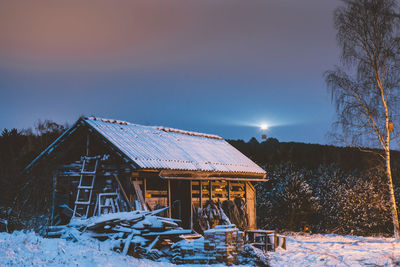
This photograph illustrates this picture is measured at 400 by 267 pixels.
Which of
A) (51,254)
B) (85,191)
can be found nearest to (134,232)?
(51,254)

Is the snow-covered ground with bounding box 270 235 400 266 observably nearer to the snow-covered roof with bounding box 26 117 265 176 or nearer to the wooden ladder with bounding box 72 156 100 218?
the snow-covered roof with bounding box 26 117 265 176

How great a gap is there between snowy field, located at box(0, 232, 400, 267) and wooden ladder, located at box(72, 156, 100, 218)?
142 inches

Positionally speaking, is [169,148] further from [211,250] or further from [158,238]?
[211,250]

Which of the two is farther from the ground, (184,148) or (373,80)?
(373,80)

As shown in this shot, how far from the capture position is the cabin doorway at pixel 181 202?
19.8 meters

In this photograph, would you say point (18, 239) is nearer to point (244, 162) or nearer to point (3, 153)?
point (3, 153)

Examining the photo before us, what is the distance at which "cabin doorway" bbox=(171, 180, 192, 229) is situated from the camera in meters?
19.8

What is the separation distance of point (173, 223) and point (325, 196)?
14.5 meters

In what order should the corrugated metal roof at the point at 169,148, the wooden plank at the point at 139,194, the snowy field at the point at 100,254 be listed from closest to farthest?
the snowy field at the point at 100,254
the wooden plank at the point at 139,194
the corrugated metal roof at the point at 169,148

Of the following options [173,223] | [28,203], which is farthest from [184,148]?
[28,203]

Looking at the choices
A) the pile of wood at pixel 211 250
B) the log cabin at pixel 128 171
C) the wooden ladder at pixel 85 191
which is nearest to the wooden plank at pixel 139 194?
the log cabin at pixel 128 171

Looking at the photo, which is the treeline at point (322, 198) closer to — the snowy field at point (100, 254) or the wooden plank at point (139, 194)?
the snowy field at point (100, 254)

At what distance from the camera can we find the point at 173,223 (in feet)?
49.4

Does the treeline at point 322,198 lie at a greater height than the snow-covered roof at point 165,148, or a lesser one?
lesser
